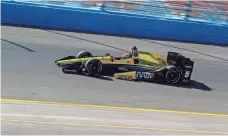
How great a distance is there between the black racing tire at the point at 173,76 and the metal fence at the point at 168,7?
6.66 meters

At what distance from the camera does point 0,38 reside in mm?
16906

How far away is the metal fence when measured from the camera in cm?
2014

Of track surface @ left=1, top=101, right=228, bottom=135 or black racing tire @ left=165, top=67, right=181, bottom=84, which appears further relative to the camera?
black racing tire @ left=165, top=67, right=181, bottom=84

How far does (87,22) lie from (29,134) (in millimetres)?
10820

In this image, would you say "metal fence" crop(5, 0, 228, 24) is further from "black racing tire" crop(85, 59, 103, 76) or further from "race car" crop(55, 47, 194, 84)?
"black racing tire" crop(85, 59, 103, 76)

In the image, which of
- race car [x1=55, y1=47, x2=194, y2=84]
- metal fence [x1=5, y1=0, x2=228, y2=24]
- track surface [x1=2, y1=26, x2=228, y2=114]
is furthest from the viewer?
metal fence [x1=5, y1=0, x2=228, y2=24]

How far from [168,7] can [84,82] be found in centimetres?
847

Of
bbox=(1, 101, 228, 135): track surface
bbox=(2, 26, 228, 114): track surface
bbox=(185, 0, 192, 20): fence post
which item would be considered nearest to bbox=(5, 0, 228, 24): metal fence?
bbox=(185, 0, 192, 20): fence post

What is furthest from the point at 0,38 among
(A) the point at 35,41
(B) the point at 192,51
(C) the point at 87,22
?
(B) the point at 192,51

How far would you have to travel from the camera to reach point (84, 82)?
524 inches

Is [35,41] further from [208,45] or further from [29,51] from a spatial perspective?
[208,45]

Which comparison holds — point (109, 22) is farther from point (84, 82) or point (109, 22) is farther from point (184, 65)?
point (84, 82)

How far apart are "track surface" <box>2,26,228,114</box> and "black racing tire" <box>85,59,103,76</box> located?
0.72ft

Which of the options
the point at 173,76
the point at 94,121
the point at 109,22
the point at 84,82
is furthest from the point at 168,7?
the point at 94,121
